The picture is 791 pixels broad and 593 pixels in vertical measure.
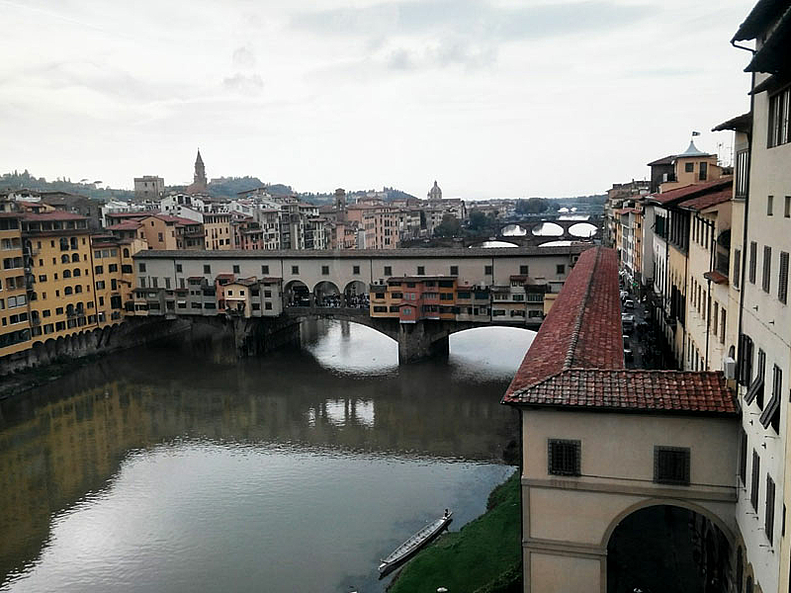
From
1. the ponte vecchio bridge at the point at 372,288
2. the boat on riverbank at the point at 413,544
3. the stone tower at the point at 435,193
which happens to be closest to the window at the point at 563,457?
the boat on riverbank at the point at 413,544

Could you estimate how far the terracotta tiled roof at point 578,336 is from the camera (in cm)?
1220

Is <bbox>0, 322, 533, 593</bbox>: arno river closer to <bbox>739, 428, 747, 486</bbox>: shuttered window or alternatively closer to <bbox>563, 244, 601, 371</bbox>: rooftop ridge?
<bbox>563, 244, 601, 371</bbox>: rooftop ridge

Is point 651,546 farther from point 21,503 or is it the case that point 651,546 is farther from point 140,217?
point 140,217

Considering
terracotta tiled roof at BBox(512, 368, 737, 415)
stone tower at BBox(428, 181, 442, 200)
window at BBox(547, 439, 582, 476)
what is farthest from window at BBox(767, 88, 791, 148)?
stone tower at BBox(428, 181, 442, 200)

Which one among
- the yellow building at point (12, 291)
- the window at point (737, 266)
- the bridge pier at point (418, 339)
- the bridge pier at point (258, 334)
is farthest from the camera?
the bridge pier at point (258, 334)

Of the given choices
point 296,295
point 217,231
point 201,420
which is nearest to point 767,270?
point 201,420

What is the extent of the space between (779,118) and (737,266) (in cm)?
289

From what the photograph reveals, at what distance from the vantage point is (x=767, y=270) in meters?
8.39

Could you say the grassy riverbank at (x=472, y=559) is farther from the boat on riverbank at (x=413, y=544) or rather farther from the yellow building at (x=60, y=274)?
the yellow building at (x=60, y=274)

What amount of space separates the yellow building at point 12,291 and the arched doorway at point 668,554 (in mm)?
27662

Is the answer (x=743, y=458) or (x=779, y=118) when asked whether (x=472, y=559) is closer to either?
(x=743, y=458)

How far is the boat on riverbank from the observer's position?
15484mm

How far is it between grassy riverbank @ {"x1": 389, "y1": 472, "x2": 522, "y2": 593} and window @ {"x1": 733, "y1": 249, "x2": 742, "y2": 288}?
248 inches

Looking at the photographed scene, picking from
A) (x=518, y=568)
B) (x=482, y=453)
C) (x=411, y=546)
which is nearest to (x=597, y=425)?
(x=518, y=568)
